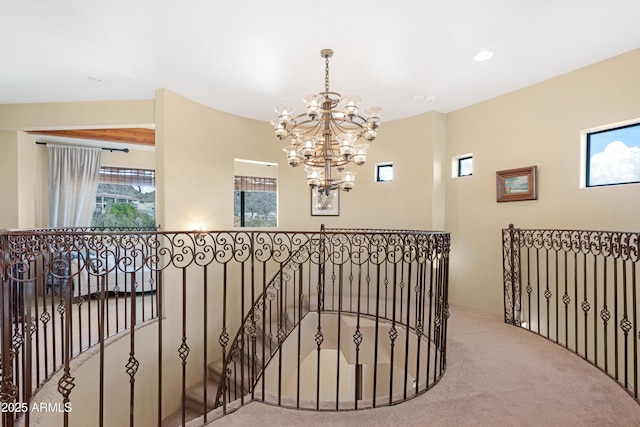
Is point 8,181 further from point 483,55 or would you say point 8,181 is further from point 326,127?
point 483,55

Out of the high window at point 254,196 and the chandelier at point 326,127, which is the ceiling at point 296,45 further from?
the high window at point 254,196

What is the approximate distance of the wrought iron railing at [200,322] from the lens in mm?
2031

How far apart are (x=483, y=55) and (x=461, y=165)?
218cm

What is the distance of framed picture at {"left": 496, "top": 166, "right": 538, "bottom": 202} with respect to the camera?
4.28m

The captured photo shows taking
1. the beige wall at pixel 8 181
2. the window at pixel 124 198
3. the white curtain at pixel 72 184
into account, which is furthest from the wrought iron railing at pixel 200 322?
the window at pixel 124 198

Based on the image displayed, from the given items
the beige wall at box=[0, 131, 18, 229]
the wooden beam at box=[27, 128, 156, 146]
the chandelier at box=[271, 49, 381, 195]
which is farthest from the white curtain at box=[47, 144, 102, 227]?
the chandelier at box=[271, 49, 381, 195]

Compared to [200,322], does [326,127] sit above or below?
above

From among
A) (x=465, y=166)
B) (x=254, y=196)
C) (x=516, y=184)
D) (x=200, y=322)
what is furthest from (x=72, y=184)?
(x=516, y=184)

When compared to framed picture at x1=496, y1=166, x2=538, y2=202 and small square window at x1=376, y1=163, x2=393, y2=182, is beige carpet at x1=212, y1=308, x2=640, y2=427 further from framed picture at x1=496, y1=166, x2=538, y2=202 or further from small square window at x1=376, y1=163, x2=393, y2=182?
small square window at x1=376, y1=163, x2=393, y2=182

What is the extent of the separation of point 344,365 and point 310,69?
710 centimetres

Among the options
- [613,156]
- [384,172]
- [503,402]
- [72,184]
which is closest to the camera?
[503,402]

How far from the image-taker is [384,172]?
6098mm

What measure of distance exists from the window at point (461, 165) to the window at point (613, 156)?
1.63 meters

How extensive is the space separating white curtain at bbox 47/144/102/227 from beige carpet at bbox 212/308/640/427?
6206mm
